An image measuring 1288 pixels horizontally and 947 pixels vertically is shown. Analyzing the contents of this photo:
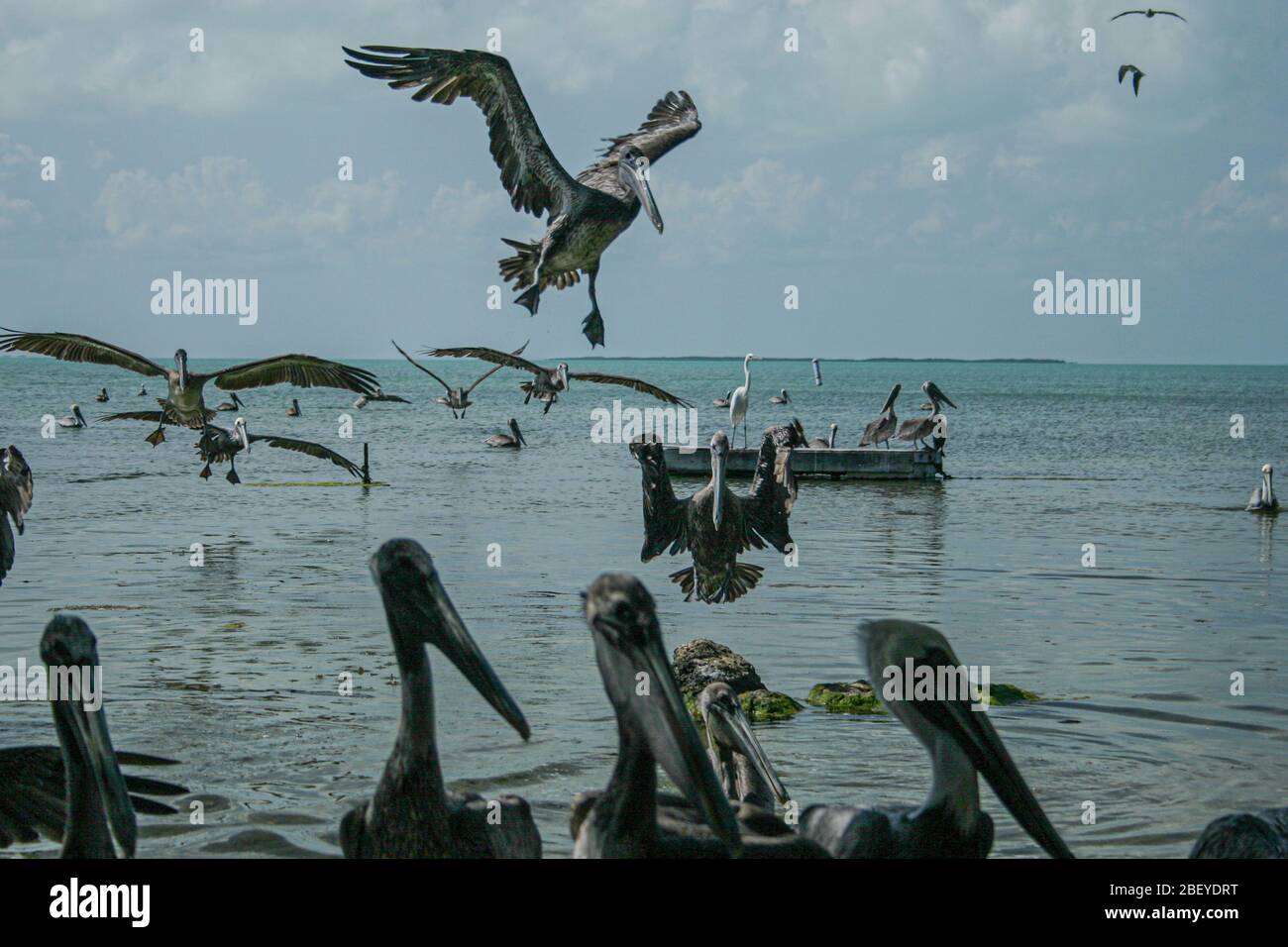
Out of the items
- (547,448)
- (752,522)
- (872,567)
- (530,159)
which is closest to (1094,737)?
(752,522)

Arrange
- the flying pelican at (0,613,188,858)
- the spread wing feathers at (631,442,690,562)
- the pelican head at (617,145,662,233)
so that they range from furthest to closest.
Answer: the spread wing feathers at (631,442,690,562), the pelican head at (617,145,662,233), the flying pelican at (0,613,188,858)

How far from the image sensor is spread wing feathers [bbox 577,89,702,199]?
26.5 feet

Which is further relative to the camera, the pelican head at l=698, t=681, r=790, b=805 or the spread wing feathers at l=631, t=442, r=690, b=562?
the spread wing feathers at l=631, t=442, r=690, b=562

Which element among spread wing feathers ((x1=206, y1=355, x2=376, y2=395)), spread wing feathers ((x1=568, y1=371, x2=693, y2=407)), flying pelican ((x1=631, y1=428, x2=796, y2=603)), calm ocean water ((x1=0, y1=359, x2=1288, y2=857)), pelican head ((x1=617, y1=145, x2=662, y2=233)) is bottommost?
calm ocean water ((x1=0, y1=359, x2=1288, y2=857))

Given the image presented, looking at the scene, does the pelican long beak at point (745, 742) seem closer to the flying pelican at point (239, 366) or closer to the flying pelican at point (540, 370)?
the flying pelican at point (540, 370)

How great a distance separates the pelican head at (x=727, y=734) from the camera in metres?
7.57

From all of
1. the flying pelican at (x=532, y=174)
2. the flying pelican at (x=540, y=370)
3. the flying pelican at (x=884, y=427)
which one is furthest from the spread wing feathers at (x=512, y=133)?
the flying pelican at (x=884, y=427)

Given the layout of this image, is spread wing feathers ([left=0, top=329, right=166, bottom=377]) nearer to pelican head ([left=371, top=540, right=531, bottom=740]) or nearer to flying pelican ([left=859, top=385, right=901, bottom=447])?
pelican head ([left=371, top=540, right=531, bottom=740])

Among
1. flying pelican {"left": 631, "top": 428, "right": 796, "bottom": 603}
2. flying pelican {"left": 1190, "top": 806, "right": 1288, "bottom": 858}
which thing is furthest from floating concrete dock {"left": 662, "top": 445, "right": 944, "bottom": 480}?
flying pelican {"left": 1190, "top": 806, "right": 1288, "bottom": 858}

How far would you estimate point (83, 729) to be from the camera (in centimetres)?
470

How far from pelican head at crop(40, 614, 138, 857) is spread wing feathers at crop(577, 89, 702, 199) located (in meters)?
3.78

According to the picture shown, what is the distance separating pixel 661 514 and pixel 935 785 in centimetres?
685
